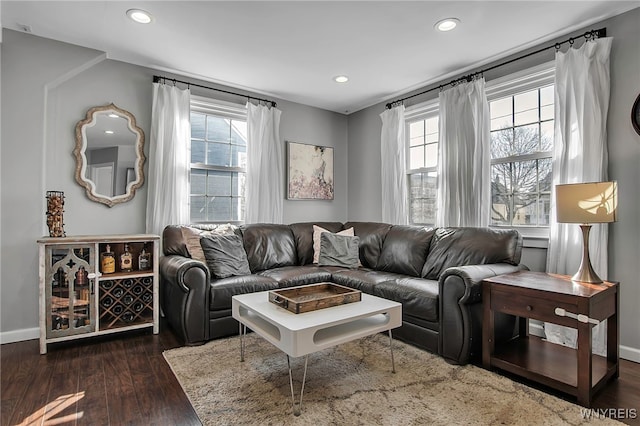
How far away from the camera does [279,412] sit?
178 centimetres

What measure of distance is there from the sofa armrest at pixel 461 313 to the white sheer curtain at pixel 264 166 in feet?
7.76

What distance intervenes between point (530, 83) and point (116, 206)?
4067 mm

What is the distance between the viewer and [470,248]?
2941 mm

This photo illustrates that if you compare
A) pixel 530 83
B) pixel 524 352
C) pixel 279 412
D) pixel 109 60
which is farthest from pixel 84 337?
pixel 530 83

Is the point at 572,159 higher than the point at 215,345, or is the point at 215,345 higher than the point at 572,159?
the point at 572,159

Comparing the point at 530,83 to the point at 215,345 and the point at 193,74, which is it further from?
the point at 215,345

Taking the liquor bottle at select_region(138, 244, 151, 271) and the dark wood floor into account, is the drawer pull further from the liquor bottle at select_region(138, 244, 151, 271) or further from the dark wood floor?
the liquor bottle at select_region(138, 244, 151, 271)

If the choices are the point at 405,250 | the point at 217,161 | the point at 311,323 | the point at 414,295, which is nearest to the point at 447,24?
the point at 405,250

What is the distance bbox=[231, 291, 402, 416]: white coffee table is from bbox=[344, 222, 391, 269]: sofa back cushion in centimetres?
141

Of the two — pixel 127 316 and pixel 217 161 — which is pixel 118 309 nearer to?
pixel 127 316

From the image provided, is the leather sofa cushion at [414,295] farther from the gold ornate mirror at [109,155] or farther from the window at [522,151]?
the gold ornate mirror at [109,155]

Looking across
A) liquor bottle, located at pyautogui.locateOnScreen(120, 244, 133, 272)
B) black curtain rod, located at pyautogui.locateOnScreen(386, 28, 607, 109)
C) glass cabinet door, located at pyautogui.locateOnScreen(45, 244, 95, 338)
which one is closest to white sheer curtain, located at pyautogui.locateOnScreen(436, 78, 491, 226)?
black curtain rod, located at pyautogui.locateOnScreen(386, 28, 607, 109)

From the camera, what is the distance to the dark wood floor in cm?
175

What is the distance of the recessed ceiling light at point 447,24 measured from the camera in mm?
2588
